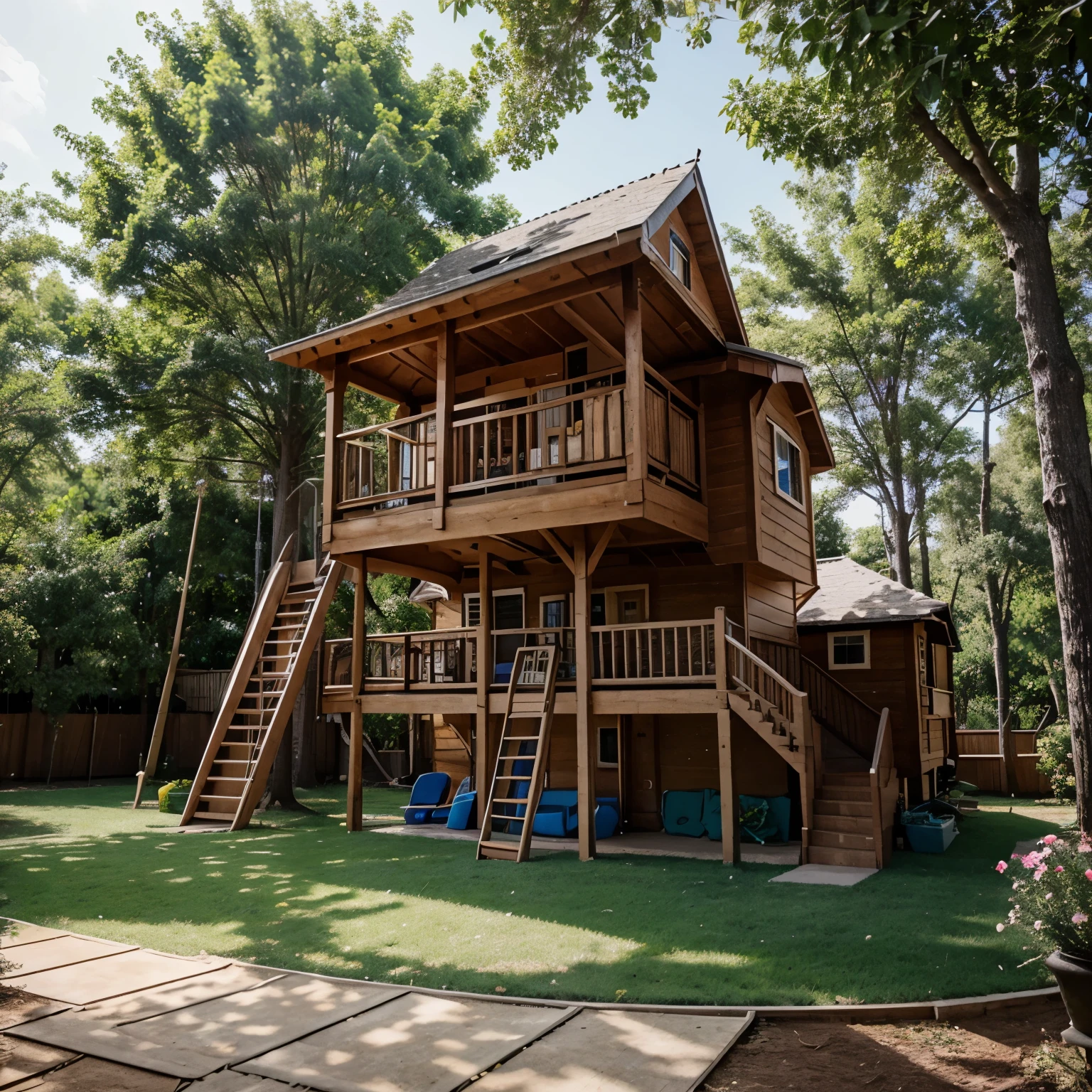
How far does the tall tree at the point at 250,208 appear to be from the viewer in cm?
1986

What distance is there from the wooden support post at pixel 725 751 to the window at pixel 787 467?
15.7ft

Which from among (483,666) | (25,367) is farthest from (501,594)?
(25,367)

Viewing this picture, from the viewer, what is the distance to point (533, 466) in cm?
1316

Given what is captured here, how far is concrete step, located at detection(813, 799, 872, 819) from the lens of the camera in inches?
439

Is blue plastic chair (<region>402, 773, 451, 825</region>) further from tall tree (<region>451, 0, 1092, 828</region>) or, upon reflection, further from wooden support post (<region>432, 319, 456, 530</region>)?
tall tree (<region>451, 0, 1092, 828</region>)

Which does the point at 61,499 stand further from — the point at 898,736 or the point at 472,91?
the point at 898,736

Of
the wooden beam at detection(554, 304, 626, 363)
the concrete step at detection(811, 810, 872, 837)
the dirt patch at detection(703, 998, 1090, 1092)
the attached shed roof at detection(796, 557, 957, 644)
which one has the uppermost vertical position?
the wooden beam at detection(554, 304, 626, 363)

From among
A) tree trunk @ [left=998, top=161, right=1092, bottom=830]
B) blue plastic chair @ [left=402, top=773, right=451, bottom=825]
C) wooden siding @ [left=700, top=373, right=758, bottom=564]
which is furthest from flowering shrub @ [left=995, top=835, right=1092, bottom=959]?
blue plastic chair @ [left=402, top=773, right=451, bottom=825]

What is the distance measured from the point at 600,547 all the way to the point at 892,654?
8.27m

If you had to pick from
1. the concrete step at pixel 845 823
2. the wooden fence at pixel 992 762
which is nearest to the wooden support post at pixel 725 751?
the concrete step at pixel 845 823

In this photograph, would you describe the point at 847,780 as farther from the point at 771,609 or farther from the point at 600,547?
the point at 600,547

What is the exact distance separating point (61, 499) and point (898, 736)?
1462 inches

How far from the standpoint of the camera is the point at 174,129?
20812 mm

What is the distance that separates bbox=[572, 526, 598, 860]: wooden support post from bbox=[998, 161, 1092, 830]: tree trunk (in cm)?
555
